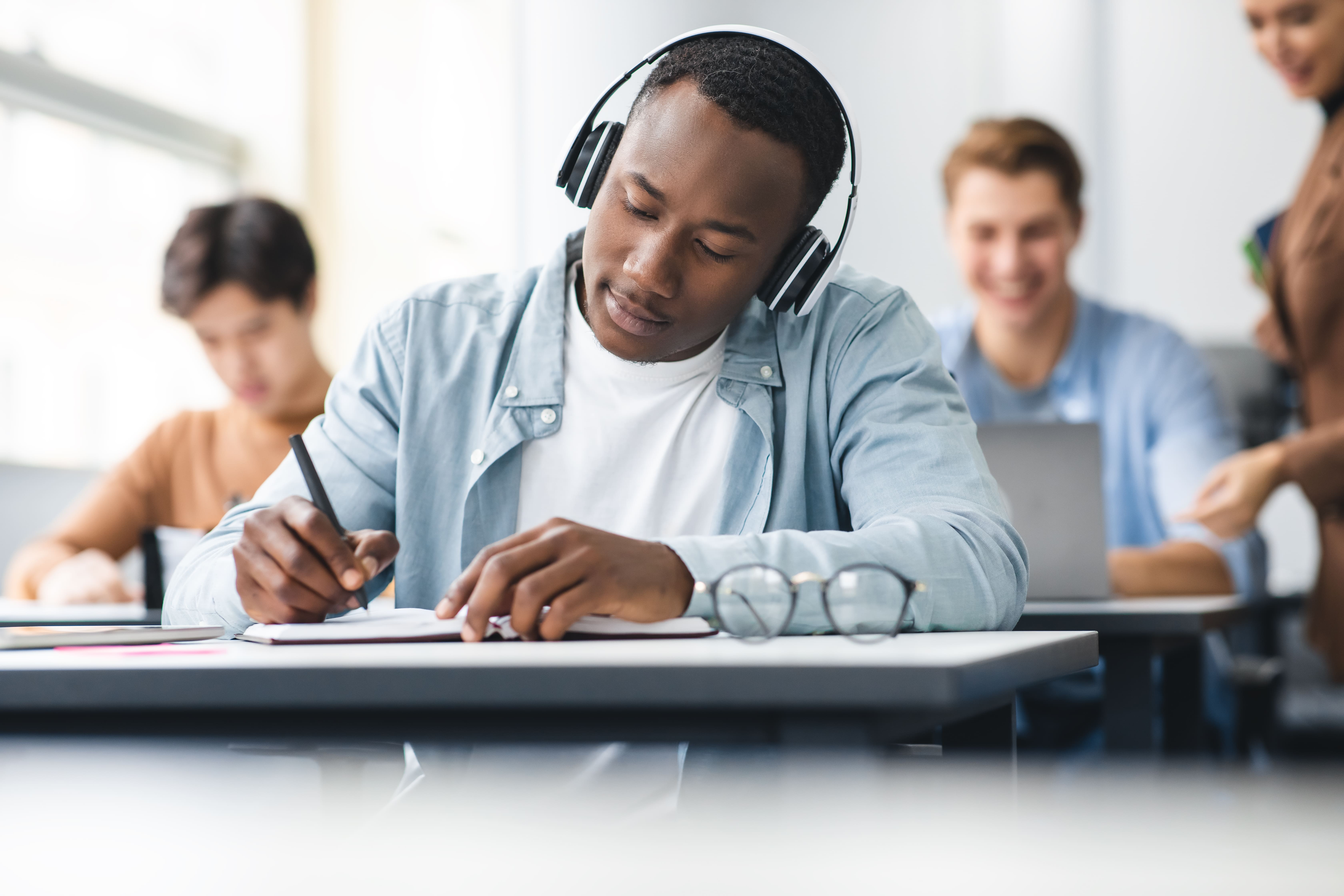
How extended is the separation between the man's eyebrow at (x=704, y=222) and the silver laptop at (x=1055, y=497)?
0.57 m

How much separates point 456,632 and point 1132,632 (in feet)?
3.25

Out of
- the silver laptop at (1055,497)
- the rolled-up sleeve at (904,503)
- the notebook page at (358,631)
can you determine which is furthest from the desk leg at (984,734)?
the silver laptop at (1055,497)

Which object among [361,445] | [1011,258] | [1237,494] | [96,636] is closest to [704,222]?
[361,445]

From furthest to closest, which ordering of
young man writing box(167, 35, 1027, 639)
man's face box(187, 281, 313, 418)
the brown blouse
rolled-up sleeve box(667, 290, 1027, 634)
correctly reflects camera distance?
man's face box(187, 281, 313, 418), the brown blouse, young man writing box(167, 35, 1027, 639), rolled-up sleeve box(667, 290, 1027, 634)

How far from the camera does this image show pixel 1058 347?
2.63m

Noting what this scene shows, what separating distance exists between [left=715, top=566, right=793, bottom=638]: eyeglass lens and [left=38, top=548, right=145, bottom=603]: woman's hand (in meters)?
1.52

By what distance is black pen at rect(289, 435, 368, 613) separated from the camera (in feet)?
3.50

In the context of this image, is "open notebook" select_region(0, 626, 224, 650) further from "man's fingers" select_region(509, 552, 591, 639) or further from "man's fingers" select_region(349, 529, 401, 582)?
"man's fingers" select_region(509, 552, 591, 639)

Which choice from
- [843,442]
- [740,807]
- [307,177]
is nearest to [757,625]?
[740,807]

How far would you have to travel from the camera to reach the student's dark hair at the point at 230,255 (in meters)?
2.56

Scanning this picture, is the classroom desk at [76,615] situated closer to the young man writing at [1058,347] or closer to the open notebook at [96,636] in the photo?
the open notebook at [96,636]

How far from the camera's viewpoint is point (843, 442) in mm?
1354

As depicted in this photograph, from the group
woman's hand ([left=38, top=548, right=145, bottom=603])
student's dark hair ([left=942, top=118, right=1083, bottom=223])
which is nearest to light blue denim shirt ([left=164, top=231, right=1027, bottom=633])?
woman's hand ([left=38, top=548, right=145, bottom=603])

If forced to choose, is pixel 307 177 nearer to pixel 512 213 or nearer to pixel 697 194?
pixel 512 213
